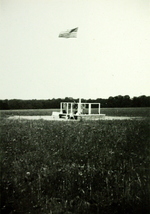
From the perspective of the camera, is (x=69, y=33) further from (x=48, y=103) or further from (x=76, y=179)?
(x=48, y=103)

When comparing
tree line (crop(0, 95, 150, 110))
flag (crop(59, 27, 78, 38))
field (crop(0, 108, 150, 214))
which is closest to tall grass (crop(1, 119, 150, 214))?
field (crop(0, 108, 150, 214))

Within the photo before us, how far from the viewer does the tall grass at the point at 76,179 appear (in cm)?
430

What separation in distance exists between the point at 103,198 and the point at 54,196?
0.85 m

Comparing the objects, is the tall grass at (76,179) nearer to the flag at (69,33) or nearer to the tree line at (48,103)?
the flag at (69,33)

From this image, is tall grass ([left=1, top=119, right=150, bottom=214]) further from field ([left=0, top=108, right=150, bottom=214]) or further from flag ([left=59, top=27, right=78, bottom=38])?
flag ([left=59, top=27, right=78, bottom=38])

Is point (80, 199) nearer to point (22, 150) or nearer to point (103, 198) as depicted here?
point (103, 198)

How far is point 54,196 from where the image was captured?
451 centimetres

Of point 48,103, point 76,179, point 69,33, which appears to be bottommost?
point 76,179

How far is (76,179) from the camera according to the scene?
5.03 m

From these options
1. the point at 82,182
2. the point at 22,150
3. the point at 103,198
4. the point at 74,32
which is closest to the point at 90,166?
Result: the point at 82,182

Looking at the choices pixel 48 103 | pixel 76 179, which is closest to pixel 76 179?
pixel 76 179

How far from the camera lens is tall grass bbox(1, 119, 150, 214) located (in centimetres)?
430

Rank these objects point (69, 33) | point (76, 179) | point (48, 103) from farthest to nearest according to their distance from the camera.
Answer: point (48, 103) < point (69, 33) < point (76, 179)

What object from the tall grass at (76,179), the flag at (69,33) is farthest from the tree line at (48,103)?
the tall grass at (76,179)
